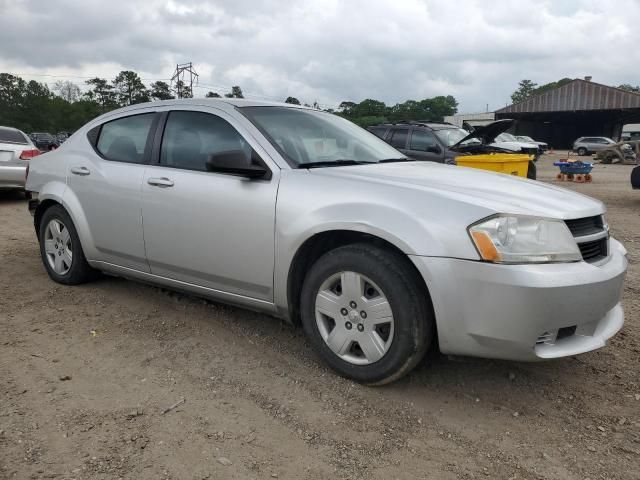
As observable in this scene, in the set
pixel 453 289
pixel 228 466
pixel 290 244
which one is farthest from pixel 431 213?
pixel 228 466

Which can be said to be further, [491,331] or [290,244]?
[290,244]

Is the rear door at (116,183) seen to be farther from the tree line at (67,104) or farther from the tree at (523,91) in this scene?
the tree at (523,91)

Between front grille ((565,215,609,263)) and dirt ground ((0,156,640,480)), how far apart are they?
766mm

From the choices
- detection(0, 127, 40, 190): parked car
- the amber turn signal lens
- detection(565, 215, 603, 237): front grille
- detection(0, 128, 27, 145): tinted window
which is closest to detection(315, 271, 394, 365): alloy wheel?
the amber turn signal lens

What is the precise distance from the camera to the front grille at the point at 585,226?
105 inches

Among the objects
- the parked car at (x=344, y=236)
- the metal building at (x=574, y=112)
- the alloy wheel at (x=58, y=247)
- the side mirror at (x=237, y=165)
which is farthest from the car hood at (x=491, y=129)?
the metal building at (x=574, y=112)

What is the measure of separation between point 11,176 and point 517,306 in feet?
32.3

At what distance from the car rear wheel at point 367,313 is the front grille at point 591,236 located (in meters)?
0.82

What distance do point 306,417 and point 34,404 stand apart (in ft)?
4.63

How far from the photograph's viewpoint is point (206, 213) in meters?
3.37

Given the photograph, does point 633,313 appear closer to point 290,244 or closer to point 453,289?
point 453,289

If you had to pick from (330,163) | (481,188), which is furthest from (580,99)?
(481,188)

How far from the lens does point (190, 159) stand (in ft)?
11.9

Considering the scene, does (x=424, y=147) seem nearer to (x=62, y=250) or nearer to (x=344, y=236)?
(x=62, y=250)
